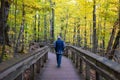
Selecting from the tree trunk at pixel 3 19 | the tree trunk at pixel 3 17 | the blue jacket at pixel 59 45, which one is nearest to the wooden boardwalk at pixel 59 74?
the blue jacket at pixel 59 45

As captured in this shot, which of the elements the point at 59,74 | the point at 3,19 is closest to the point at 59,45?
the point at 59,74

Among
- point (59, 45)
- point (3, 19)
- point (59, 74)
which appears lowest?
point (59, 74)

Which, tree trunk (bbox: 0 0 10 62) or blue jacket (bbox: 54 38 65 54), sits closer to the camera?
tree trunk (bbox: 0 0 10 62)

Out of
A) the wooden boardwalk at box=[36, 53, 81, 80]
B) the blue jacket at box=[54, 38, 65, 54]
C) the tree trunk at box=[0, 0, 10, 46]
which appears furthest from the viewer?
the blue jacket at box=[54, 38, 65, 54]

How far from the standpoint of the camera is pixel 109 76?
16.2ft

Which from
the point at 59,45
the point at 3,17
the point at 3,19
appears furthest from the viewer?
the point at 59,45

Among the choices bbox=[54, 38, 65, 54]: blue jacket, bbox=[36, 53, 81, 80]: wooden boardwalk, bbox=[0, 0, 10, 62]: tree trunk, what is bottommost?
bbox=[36, 53, 81, 80]: wooden boardwalk

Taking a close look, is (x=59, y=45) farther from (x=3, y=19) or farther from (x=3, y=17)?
(x=3, y=17)

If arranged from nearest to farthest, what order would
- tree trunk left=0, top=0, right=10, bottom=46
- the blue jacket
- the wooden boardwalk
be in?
tree trunk left=0, top=0, right=10, bottom=46 < the wooden boardwalk < the blue jacket

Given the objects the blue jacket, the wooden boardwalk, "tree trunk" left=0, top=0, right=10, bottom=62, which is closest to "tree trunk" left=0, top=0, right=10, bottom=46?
"tree trunk" left=0, top=0, right=10, bottom=62

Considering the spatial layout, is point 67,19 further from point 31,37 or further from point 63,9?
point 31,37

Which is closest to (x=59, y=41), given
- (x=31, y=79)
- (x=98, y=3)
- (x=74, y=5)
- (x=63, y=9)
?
(x=31, y=79)

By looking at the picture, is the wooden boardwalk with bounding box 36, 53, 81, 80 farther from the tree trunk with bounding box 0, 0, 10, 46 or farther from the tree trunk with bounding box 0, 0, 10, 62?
the tree trunk with bounding box 0, 0, 10, 46

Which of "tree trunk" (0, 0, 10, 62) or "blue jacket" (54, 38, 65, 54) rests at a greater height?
"tree trunk" (0, 0, 10, 62)
